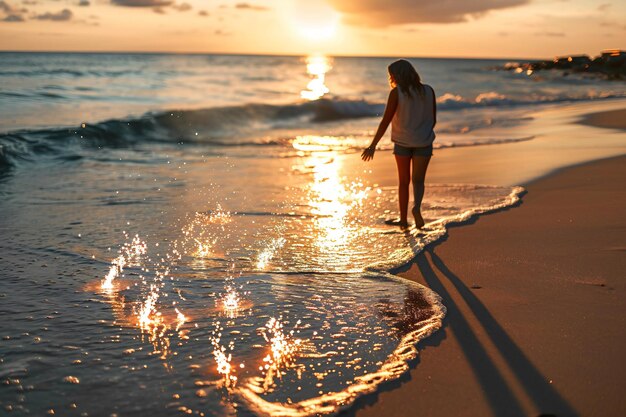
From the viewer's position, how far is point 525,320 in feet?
13.9

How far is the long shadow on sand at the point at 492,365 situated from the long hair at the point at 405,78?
2.72 m

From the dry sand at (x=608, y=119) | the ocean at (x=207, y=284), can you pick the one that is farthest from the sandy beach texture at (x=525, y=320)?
the dry sand at (x=608, y=119)

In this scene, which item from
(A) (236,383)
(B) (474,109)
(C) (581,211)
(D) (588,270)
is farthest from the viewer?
(B) (474,109)

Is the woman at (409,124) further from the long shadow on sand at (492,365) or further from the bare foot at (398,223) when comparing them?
the long shadow on sand at (492,365)

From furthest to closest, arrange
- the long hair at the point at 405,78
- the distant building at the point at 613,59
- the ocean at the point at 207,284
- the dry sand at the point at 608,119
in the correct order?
the distant building at the point at 613,59 < the dry sand at the point at 608,119 < the long hair at the point at 405,78 < the ocean at the point at 207,284

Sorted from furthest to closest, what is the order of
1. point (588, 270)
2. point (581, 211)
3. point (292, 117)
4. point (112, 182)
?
point (292, 117)
point (112, 182)
point (581, 211)
point (588, 270)

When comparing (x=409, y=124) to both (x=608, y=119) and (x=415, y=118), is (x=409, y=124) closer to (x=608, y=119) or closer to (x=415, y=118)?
(x=415, y=118)

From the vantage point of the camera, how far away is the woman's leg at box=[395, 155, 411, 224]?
278 inches

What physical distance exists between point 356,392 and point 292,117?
77.0 ft

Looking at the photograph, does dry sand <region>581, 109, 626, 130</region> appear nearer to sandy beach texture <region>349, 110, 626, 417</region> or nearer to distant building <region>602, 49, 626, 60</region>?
sandy beach texture <region>349, 110, 626, 417</region>

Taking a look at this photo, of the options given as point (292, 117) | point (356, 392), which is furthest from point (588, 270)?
point (292, 117)

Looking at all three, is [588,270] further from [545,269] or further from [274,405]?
[274,405]

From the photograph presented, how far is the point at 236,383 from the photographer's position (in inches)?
137

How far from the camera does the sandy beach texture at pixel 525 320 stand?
3.24m
